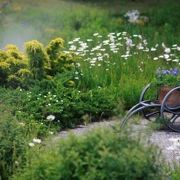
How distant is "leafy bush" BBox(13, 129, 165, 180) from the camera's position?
4.16m

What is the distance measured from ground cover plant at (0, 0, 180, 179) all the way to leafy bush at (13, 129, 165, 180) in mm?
404

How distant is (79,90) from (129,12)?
6.14 meters

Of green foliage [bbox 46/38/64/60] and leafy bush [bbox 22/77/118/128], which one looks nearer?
leafy bush [bbox 22/77/118/128]

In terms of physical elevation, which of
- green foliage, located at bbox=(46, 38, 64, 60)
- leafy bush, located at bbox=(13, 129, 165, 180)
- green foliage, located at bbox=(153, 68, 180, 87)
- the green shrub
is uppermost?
leafy bush, located at bbox=(13, 129, 165, 180)

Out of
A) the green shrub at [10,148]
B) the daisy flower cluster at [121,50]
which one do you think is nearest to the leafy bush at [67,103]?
the daisy flower cluster at [121,50]

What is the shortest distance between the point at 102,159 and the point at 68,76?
4933 mm

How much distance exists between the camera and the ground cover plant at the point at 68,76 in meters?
7.24

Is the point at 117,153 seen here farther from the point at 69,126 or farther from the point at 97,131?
the point at 69,126

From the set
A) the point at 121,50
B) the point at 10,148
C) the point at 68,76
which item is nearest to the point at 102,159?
the point at 10,148

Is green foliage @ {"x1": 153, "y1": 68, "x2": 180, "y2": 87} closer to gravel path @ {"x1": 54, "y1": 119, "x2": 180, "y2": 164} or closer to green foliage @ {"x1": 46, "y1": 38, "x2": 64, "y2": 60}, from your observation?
gravel path @ {"x1": 54, "y1": 119, "x2": 180, "y2": 164}

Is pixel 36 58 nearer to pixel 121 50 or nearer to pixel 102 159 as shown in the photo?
pixel 121 50

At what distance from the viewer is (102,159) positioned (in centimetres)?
417

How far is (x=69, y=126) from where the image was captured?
26.6 feet

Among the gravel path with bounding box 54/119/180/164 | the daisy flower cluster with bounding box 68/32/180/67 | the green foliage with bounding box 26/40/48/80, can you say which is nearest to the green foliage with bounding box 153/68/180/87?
the gravel path with bounding box 54/119/180/164
